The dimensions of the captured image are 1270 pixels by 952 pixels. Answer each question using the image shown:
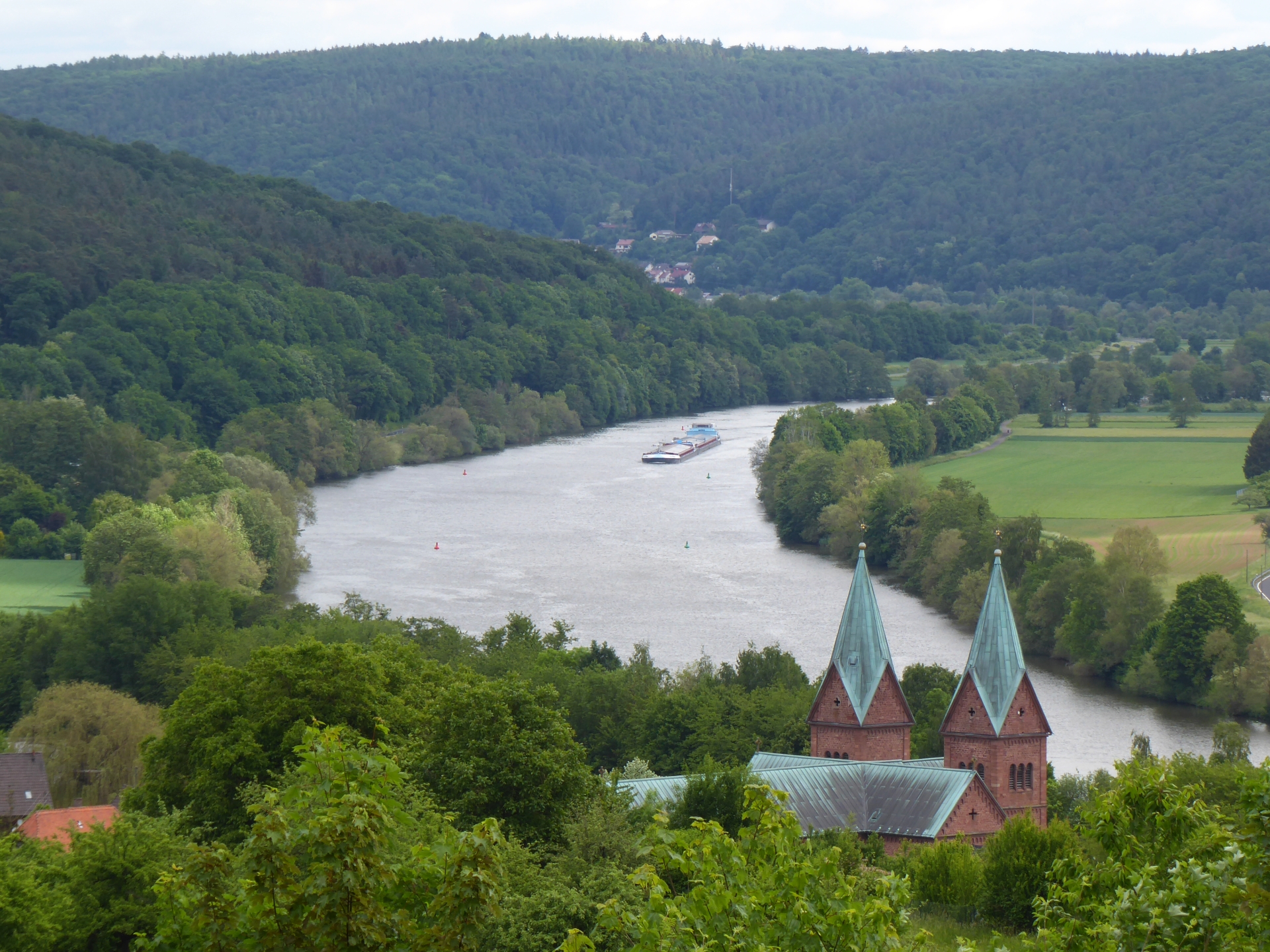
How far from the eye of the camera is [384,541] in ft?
257

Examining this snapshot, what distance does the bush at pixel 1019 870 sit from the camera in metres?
25.2

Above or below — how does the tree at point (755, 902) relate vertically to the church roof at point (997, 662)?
above

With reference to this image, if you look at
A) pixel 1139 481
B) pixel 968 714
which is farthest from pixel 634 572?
pixel 968 714

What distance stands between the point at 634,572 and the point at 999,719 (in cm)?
3739

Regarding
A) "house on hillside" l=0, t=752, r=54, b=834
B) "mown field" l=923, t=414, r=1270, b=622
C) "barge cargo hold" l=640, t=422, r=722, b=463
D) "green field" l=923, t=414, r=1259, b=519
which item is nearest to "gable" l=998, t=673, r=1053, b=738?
"house on hillside" l=0, t=752, r=54, b=834

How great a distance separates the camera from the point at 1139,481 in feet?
291

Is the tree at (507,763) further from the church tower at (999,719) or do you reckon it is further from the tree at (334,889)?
the tree at (334,889)

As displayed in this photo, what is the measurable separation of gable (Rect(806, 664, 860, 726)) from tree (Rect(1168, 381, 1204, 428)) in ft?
279

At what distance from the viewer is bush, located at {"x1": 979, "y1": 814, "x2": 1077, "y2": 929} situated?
25.2m

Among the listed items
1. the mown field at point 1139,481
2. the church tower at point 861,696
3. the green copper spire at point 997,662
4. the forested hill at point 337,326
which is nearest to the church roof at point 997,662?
the green copper spire at point 997,662

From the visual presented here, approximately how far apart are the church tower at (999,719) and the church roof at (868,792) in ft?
4.35

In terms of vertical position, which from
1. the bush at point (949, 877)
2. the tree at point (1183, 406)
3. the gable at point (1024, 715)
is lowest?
the tree at point (1183, 406)

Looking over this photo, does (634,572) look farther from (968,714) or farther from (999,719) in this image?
(999,719)

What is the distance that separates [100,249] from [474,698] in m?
101
